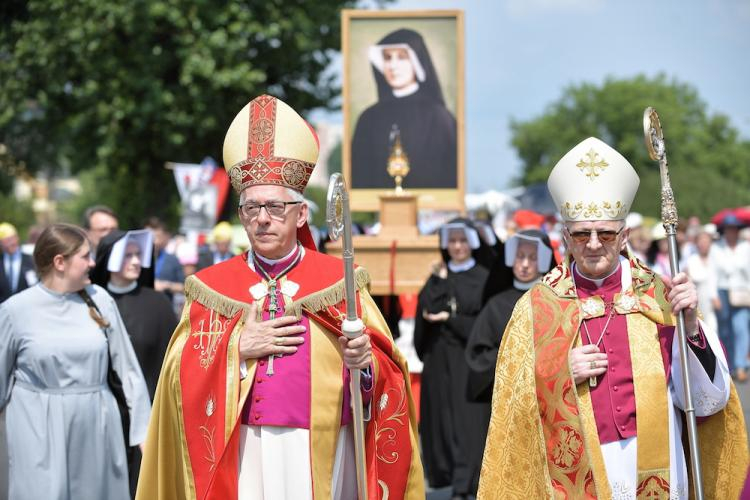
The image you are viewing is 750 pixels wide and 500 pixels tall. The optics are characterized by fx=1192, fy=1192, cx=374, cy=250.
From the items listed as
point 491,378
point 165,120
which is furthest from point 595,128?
point 491,378

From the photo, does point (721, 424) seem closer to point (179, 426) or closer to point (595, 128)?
point (179, 426)

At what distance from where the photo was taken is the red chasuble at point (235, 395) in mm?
4758

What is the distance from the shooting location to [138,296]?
7.64 m

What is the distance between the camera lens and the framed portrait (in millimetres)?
12789

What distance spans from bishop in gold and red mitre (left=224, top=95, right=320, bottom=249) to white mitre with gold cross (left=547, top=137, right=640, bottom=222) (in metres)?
1.06

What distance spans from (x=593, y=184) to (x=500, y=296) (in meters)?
2.26

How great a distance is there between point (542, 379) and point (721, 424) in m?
0.76

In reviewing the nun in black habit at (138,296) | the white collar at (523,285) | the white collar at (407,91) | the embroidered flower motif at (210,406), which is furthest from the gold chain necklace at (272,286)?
the white collar at (407,91)

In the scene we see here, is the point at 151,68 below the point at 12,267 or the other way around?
the other way around

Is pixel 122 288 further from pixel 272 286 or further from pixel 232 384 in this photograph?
pixel 232 384

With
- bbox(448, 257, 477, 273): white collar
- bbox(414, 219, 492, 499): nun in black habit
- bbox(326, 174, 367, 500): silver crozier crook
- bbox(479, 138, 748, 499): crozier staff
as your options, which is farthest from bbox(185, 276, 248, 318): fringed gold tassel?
bbox(448, 257, 477, 273): white collar

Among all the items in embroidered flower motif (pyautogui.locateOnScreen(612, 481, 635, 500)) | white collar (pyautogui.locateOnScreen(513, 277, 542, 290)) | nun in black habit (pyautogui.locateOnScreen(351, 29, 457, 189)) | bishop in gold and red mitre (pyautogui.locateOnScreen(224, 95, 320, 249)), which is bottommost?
embroidered flower motif (pyautogui.locateOnScreen(612, 481, 635, 500))

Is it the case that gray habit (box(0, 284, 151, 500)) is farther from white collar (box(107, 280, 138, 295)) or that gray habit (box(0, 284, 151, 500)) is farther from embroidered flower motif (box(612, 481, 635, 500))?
embroidered flower motif (box(612, 481, 635, 500))

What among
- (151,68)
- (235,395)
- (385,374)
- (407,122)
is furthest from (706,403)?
(151,68)
